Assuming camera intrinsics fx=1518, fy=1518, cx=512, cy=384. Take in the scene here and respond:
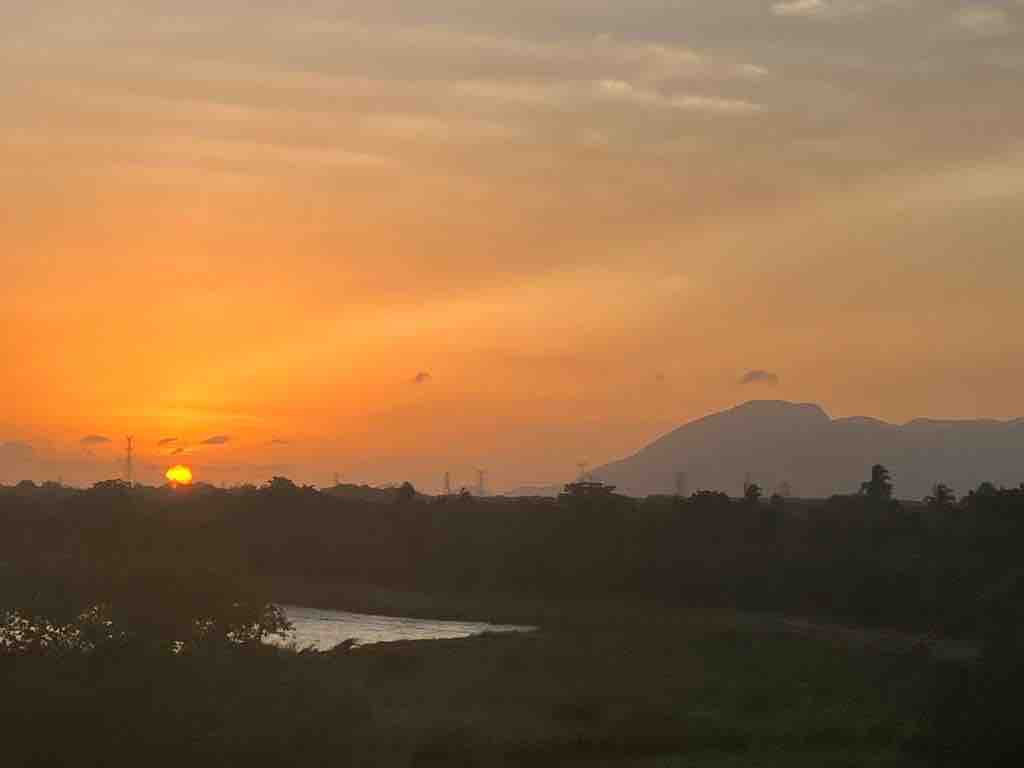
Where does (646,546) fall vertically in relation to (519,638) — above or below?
above

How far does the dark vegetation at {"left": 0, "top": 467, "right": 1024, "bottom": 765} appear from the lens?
123ft

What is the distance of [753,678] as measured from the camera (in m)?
72.1

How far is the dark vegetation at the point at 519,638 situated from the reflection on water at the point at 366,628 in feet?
14.6

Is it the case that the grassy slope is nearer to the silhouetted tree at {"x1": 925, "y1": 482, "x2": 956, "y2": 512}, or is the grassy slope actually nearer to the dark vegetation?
the dark vegetation

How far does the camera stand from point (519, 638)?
8744 centimetres

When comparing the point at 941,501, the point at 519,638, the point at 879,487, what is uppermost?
the point at 879,487

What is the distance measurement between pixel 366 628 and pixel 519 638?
2093cm

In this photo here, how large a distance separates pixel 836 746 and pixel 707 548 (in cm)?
5923

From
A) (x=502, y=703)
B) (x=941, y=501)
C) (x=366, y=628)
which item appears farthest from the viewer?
(x=941, y=501)

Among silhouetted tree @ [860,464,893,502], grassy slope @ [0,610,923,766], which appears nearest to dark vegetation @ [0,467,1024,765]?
grassy slope @ [0,610,923,766]

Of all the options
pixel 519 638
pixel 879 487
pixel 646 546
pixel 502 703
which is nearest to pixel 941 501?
pixel 879 487

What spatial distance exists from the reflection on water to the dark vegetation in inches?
175

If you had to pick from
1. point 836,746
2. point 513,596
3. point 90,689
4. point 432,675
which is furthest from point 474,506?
point 90,689

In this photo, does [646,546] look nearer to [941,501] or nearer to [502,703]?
[941,501]
